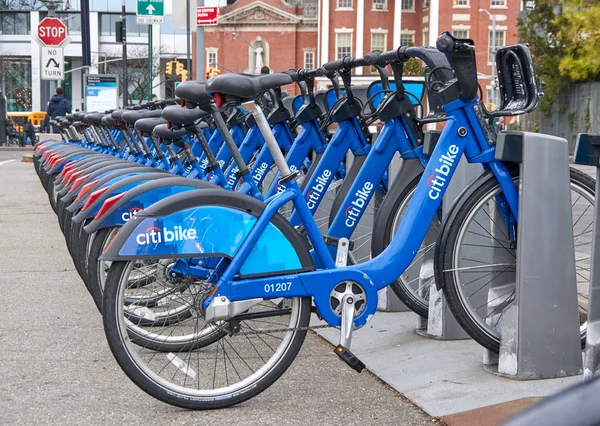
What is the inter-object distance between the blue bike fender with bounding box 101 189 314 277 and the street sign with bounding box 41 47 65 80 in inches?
893

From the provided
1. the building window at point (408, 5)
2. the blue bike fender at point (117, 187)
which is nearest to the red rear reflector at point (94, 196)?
the blue bike fender at point (117, 187)

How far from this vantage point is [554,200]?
405 cm

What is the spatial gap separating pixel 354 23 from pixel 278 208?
8394cm

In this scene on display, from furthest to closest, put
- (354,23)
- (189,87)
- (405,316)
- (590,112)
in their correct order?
(354,23) → (590,112) → (405,316) → (189,87)

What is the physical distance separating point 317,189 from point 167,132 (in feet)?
3.15

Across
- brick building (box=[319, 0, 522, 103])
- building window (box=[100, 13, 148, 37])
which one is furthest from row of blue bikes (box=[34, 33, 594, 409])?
building window (box=[100, 13, 148, 37])

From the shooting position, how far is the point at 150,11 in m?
23.1

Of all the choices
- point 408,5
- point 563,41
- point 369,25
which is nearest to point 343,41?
point 369,25

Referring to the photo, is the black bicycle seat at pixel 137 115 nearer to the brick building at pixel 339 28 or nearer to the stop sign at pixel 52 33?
the stop sign at pixel 52 33

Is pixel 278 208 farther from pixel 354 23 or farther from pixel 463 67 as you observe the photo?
pixel 354 23

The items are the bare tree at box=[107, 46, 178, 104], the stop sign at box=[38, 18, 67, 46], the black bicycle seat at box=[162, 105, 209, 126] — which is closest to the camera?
the black bicycle seat at box=[162, 105, 209, 126]

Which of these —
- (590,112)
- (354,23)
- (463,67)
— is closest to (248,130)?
(463,67)

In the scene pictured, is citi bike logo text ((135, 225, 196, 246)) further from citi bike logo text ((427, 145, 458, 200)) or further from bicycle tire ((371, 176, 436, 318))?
bicycle tire ((371, 176, 436, 318))

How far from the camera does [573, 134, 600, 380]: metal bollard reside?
3146 millimetres
